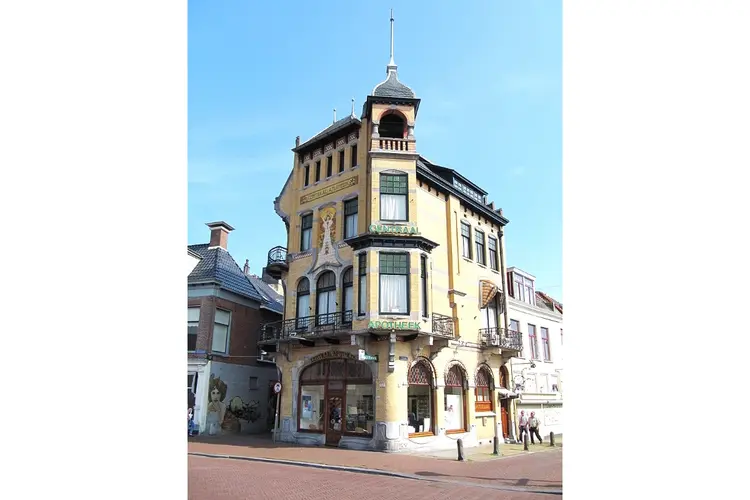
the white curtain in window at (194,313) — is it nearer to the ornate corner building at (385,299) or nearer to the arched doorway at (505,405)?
the ornate corner building at (385,299)

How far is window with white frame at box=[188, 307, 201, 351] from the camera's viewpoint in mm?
23141

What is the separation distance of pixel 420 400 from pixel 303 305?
6224 millimetres

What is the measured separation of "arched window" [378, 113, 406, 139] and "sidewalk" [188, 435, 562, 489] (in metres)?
12.4

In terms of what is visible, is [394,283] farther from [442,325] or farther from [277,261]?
[277,261]

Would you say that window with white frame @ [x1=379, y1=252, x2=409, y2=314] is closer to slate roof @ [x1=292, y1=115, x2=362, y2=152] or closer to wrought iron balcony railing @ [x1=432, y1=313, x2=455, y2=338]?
wrought iron balcony railing @ [x1=432, y1=313, x2=455, y2=338]

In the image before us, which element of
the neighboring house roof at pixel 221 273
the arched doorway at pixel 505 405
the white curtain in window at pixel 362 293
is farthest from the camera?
the neighboring house roof at pixel 221 273

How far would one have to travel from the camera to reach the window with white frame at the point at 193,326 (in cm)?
2314

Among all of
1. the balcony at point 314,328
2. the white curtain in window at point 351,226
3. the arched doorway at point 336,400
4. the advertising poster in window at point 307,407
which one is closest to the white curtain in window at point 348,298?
the balcony at point 314,328

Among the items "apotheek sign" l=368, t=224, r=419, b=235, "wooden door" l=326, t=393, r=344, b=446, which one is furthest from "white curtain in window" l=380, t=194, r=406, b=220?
→ "wooden door" l=326, t=393, r=344, b=446
